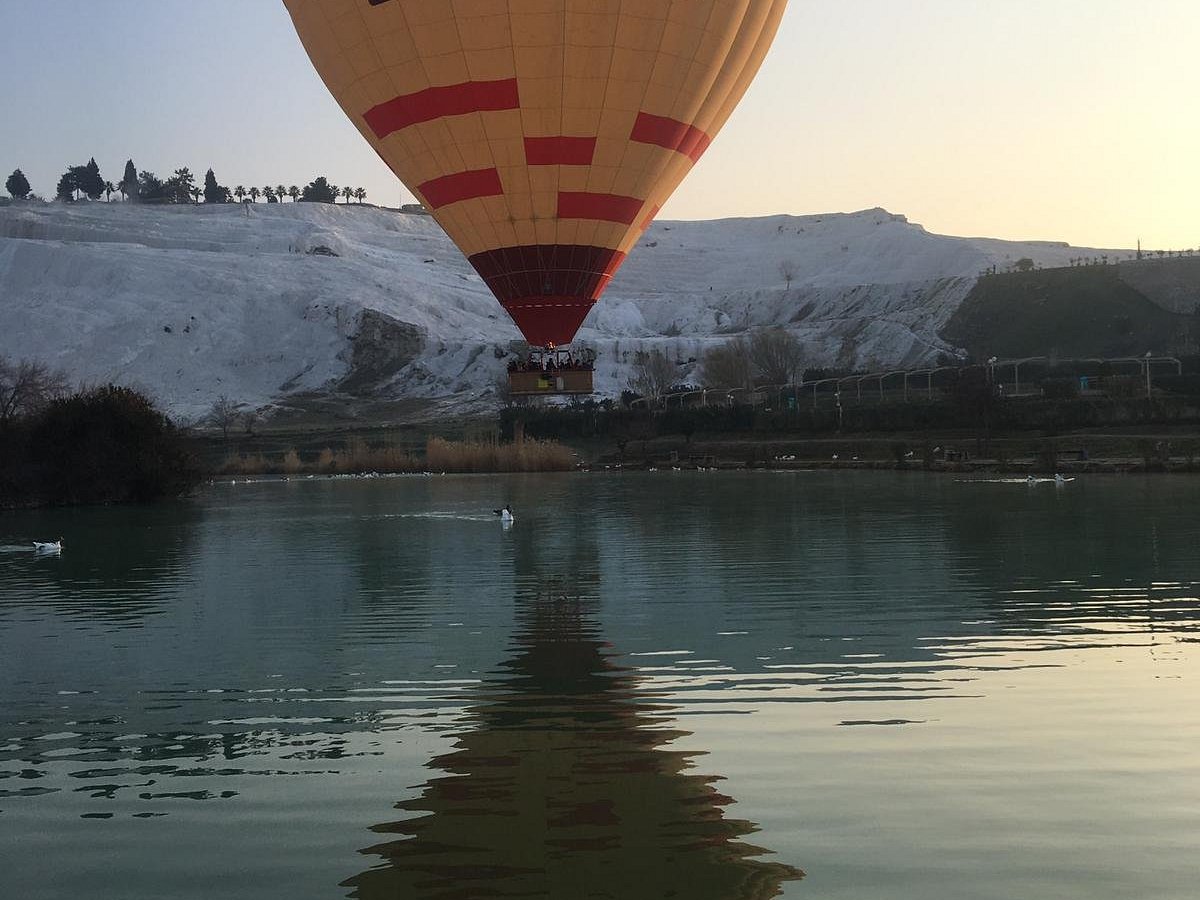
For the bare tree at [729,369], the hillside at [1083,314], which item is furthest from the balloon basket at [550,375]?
the hillside at [1083,314]

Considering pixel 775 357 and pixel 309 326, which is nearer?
pixel 775 357

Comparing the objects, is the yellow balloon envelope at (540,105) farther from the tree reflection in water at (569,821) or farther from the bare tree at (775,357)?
the bare tree at (775,357)

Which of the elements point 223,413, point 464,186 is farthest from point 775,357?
point 464,186

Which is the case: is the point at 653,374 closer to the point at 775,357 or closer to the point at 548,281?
the point at 775,357

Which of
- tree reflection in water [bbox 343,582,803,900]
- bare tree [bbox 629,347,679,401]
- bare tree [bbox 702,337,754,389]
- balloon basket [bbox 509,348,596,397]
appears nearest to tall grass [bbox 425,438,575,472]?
balloon basket [bbox 509,348,596,397]

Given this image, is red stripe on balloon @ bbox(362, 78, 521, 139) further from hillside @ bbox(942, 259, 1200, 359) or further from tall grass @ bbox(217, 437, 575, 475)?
hillside @ bbox(942, 259, 1200, 359)

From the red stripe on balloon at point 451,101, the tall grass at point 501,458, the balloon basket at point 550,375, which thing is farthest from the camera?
the tall grass at point 501,458

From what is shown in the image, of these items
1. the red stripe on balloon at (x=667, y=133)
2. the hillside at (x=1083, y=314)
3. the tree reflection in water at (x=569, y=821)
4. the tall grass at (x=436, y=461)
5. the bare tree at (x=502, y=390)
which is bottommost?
the tree reflection in water at (x=569, y=821)

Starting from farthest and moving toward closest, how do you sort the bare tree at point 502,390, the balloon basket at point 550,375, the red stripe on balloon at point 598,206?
the bare tree at point 502,390 → the balloon basket at point 550,375 → the red stripe on balloon at point 598,206
